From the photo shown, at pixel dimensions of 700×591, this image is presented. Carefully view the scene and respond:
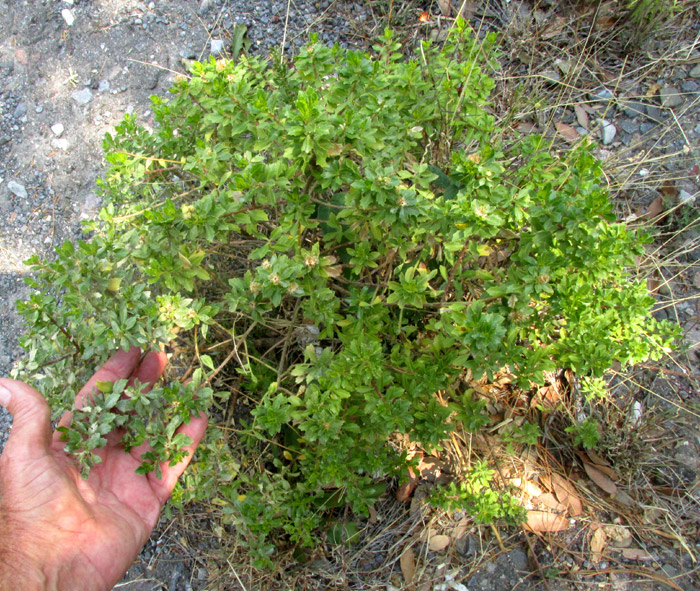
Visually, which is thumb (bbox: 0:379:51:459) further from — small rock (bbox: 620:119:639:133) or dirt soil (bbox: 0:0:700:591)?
small rock (bbox: 620:119:639:133)

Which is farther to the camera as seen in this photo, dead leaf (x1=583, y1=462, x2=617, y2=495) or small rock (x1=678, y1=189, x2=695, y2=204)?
small rock (x1=678, y1=189, x2=695, y2=204)

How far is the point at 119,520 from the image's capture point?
2311 millimetres

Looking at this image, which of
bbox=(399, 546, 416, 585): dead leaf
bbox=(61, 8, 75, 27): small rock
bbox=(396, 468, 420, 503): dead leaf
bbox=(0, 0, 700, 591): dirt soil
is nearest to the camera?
bbox=(399, 546, 416, 585): dead leaf

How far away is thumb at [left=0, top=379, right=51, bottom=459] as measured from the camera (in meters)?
2.06

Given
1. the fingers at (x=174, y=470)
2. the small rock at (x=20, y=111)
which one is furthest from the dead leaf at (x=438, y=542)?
the small rock at (x=20, y=111)

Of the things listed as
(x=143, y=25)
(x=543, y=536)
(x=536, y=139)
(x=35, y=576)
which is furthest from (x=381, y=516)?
(x=143, y=25)

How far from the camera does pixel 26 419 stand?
2096 mm

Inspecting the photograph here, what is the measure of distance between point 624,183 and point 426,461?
2.06 meters

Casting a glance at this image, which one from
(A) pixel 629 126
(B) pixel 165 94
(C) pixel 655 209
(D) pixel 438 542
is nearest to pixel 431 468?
(D) pixel 438 542

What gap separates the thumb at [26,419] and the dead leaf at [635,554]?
9.54 ft

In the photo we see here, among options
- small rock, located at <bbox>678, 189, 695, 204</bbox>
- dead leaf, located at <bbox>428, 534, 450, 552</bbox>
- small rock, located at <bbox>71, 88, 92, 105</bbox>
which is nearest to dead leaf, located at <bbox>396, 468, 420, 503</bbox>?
dead leaf, located at <bbox>428, 534, 450, 552</bbox>

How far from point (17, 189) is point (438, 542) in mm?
3528

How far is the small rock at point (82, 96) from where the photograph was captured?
12.7 ft

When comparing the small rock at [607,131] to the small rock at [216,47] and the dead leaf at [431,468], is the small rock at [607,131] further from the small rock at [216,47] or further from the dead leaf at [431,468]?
the small rock at [216,47]
